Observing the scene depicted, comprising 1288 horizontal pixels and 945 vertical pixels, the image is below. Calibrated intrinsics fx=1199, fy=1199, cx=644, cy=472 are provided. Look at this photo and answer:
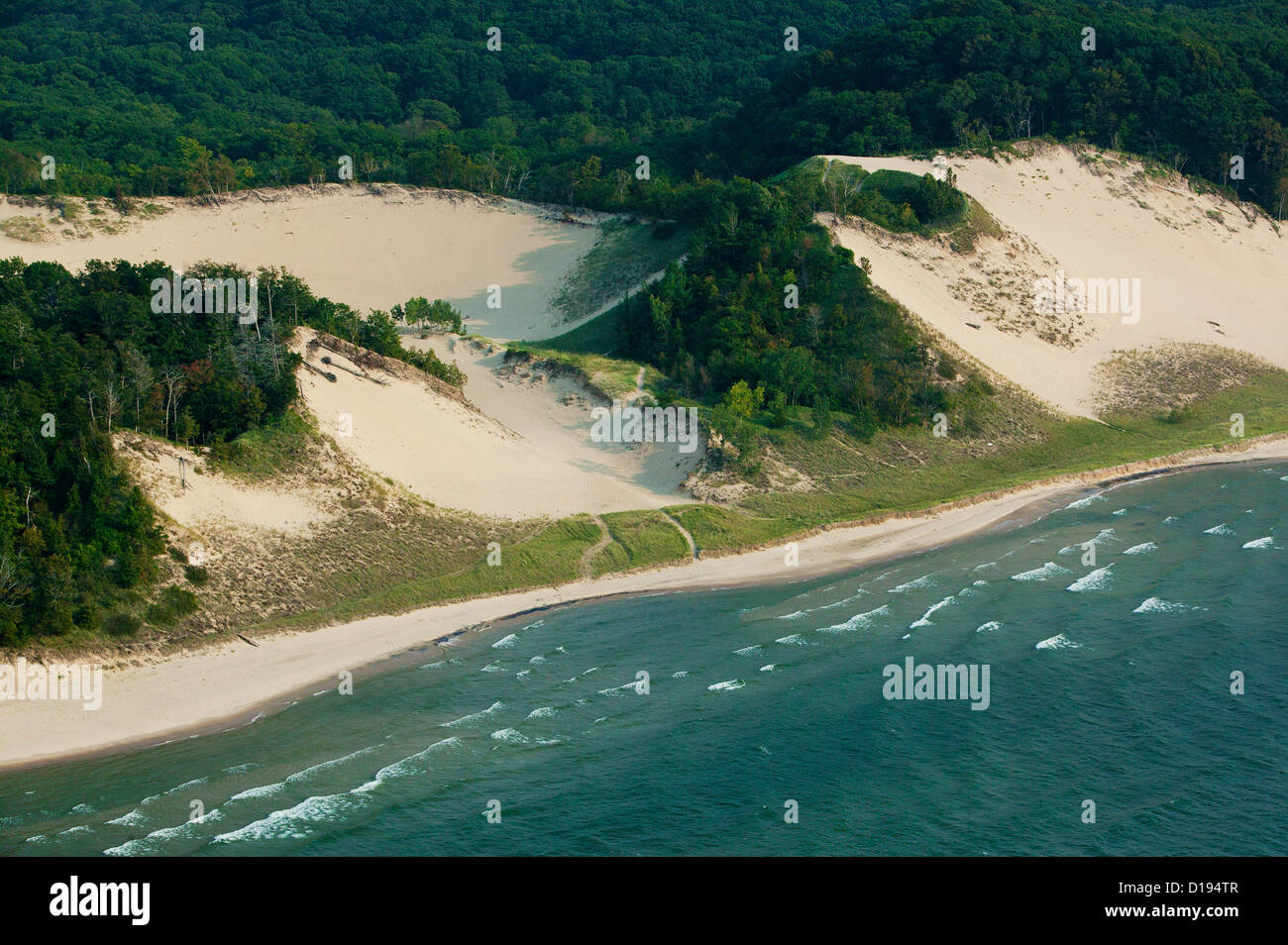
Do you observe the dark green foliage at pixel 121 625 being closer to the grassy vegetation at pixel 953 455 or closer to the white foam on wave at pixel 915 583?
the grassy vegetation at pixel 953 455

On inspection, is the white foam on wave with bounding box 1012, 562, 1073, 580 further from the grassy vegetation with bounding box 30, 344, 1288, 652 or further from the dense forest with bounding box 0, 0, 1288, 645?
the dense forest with bounding box 0, 0, 1288, 645

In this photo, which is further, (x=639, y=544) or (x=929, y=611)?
(x=639, y=544)

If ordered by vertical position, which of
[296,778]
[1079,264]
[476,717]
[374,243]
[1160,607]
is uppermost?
[374,243]

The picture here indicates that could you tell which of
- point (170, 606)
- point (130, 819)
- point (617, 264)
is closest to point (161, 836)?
point (130, 819)

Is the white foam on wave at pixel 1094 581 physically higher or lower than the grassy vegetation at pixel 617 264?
lower

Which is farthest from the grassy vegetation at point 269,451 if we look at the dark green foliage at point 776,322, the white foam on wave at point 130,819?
the dark green foliage at point 776,322

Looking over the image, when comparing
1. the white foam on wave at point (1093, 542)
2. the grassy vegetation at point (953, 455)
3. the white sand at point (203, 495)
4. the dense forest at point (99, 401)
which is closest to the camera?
the dense forest at point (99, 401)

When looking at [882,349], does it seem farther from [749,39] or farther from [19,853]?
[749,39]

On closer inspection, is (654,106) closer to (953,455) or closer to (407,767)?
(953,455)
